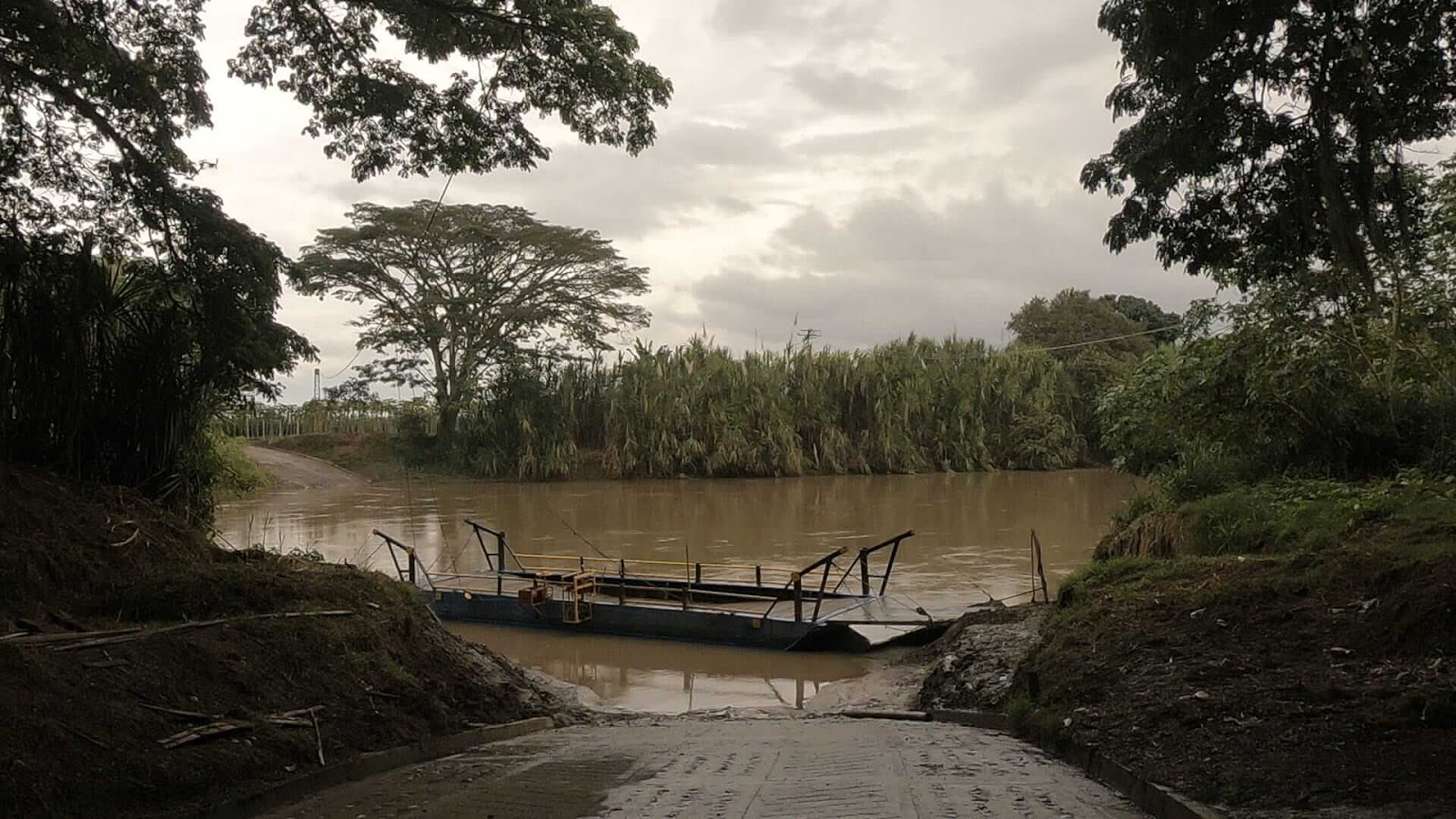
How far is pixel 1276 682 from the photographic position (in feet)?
16.4

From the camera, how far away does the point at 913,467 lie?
132ft

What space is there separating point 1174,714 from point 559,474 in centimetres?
3405

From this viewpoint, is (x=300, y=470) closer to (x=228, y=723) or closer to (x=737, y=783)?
(x=228, y=723)

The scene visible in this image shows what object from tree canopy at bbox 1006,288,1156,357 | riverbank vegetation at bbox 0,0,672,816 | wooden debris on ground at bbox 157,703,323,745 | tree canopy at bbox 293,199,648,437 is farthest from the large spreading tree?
tree canopy at bbox 1006,288,1156,357

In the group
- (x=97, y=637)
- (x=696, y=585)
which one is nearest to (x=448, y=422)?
(x=696, y=585)

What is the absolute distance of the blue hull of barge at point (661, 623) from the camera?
476 inches

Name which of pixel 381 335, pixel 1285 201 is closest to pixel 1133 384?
pixel 1285 201

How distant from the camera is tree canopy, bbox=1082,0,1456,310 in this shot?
225 inches

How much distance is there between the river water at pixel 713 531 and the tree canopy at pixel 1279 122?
6.26 meters

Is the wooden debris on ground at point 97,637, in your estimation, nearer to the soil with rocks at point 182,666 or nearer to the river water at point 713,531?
the soil with rocks at point 182,666

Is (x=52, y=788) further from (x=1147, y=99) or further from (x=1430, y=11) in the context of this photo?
(x=1430, y=11)

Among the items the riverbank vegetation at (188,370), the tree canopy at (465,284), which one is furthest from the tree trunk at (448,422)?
the riverbank vegetation at (188,370)

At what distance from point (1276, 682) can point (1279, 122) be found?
3297mm

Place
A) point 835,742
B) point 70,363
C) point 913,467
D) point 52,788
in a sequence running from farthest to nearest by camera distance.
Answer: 1. point 913,467
2. point 70,363
3. point 835,742
4. point 52,788
